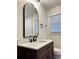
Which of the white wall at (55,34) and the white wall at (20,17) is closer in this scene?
the white wall at (20,17)

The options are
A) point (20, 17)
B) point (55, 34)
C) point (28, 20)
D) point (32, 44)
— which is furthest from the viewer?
point (55, 34)

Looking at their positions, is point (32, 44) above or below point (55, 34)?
below

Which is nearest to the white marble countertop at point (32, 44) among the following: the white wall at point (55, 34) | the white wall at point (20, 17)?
the white wall at point (20, 17)

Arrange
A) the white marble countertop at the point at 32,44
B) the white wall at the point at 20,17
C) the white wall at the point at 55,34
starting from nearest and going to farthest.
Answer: the white marble countertop at the point at 32,44 → the white wall at the point at 20,17 → the white wall at the point at 55,34

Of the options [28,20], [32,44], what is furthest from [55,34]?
[32,44]

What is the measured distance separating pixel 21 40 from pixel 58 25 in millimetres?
1826

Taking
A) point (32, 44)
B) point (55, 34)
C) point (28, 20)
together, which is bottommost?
point (32, 44)

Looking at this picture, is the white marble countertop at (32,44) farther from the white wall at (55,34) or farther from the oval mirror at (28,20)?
the white wall at (55,34)

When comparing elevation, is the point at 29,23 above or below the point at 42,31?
above

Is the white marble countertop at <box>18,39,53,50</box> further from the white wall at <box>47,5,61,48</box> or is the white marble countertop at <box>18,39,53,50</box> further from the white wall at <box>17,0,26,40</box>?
the white wall at <box>47,5,61,48</box>

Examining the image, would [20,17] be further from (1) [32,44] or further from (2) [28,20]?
(1) [32,44]
